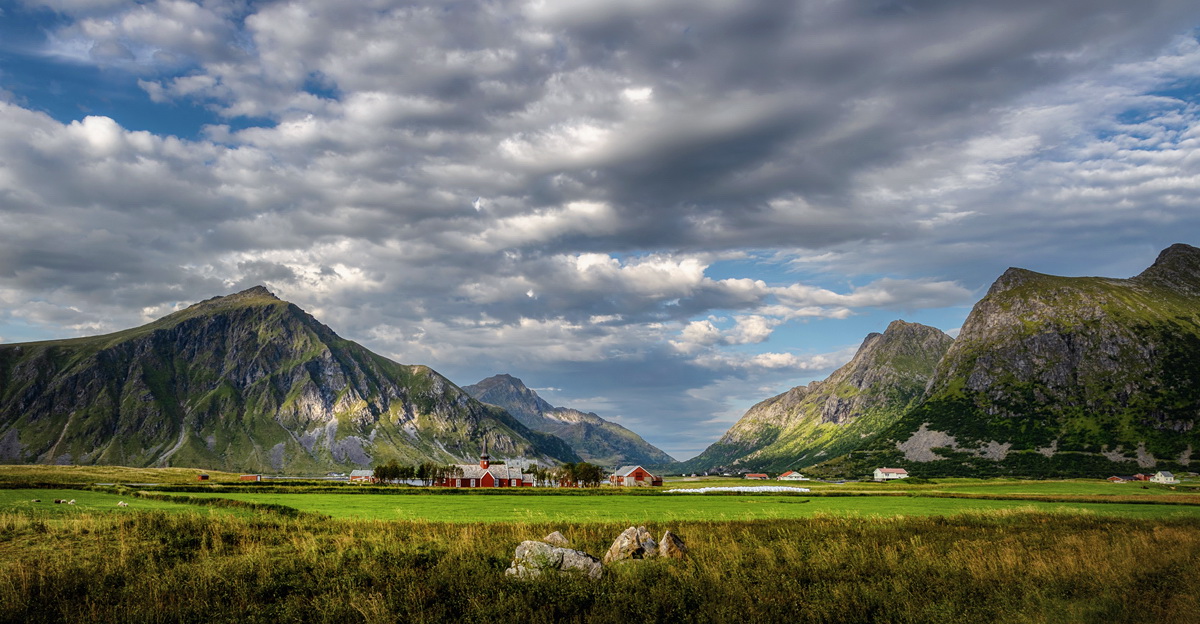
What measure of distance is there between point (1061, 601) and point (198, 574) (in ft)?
79.4

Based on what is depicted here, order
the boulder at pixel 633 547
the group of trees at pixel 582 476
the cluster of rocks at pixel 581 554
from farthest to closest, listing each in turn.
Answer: the group of trees at pixel 582 476 < the boulder at pixel 633 547 < the cluster of rocks at pixel 581 554

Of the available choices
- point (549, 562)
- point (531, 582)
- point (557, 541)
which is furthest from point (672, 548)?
point (531, 582)

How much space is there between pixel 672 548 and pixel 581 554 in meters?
4.69

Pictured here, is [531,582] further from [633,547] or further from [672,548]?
[672,548]

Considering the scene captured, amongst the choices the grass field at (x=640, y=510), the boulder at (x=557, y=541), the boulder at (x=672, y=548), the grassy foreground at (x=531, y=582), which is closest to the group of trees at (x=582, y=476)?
the grass field at (x=640, y=510)

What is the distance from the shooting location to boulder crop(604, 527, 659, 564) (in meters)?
24.1

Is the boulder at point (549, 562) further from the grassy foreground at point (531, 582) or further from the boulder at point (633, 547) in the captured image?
the boulder at point (633, 547)

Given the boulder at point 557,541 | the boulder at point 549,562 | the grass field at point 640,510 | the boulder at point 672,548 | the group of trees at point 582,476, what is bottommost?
the group of trees at point 582,476

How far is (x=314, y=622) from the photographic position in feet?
51.6

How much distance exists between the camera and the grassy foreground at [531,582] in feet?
52.6

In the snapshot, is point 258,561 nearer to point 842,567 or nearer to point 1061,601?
point 842,567

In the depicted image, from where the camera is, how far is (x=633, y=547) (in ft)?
80.7

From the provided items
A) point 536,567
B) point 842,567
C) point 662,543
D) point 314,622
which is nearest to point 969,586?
point 842,567

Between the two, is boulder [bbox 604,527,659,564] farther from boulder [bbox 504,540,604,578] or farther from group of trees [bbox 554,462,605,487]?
group of trees [bbox 554,462,605,487]
